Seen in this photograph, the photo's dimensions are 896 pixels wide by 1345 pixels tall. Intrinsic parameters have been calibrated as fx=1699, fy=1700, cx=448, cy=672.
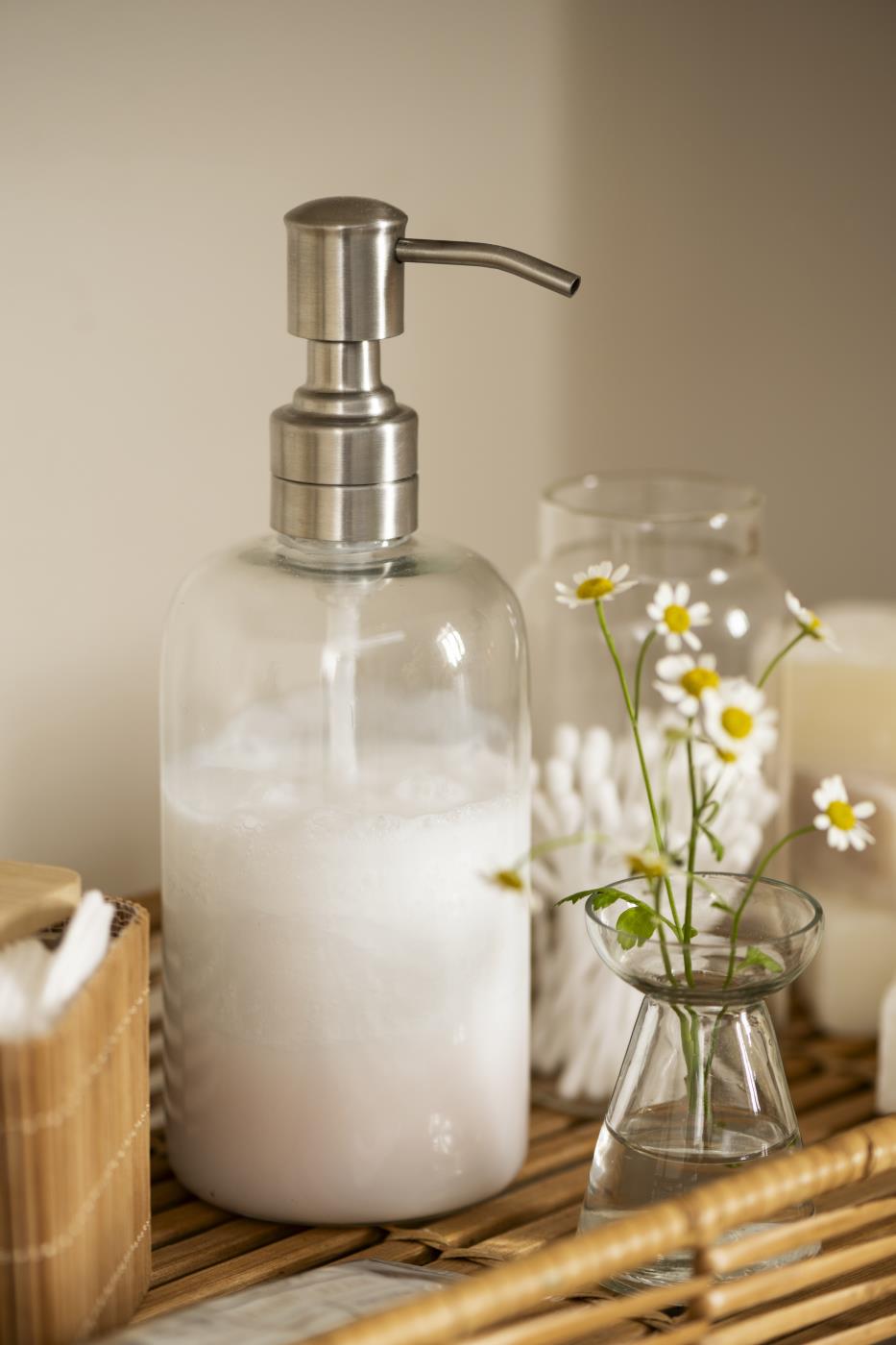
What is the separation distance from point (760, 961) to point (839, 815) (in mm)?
48

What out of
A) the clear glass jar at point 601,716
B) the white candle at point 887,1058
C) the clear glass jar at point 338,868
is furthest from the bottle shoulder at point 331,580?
the white candle at point 887,1058

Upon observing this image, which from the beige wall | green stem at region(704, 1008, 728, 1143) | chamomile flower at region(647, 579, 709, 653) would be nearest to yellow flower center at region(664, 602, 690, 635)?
chamomile flower at region(647, 579, 709, 653)

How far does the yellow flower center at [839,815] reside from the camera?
1.58 feet

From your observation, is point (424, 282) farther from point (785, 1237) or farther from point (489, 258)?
point (785, 1237)

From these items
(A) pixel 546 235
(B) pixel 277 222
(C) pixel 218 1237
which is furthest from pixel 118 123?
(C) pixel 218 1237

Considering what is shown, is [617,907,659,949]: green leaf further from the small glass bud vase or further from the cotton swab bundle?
the cotton swab bundle

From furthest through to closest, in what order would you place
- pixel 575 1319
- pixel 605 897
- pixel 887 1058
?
Result: pixel 887 1058
pixel 605 897
pixel 575 1319

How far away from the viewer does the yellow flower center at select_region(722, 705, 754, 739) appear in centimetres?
46

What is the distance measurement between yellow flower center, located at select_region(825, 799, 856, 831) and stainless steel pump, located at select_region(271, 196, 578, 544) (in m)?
0.15

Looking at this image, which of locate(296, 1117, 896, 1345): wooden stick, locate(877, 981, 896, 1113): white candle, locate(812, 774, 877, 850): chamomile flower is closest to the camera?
locate(296, 1117, 896, 1345): wooden stick

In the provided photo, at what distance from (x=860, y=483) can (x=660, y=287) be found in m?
0.17

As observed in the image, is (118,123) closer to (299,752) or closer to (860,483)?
(299,752)

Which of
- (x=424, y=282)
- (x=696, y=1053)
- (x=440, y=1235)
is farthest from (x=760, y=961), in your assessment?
(x=424, y=282)

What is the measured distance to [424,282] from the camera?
0.67m
